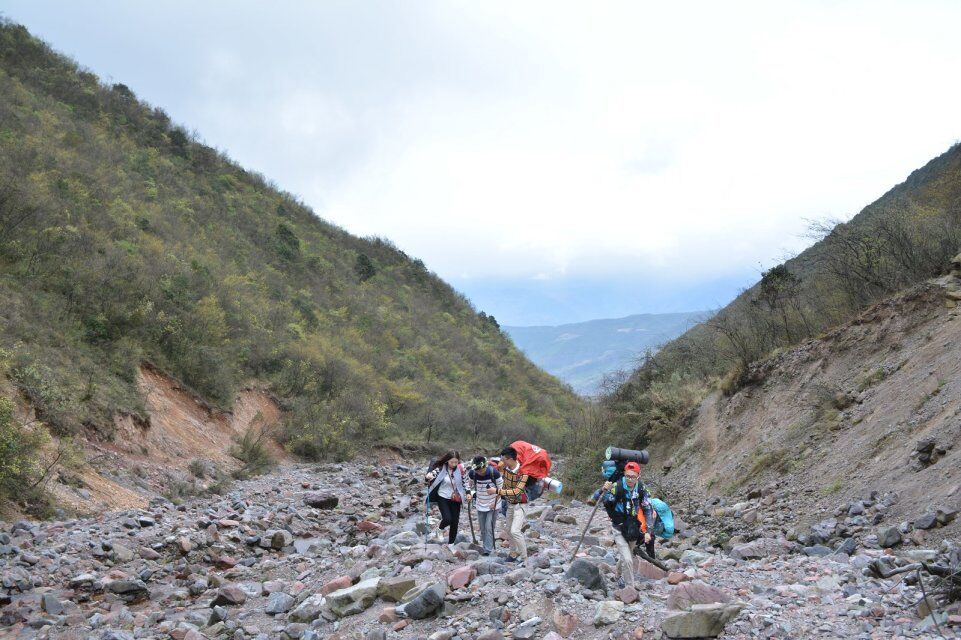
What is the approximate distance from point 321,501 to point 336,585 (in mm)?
8725

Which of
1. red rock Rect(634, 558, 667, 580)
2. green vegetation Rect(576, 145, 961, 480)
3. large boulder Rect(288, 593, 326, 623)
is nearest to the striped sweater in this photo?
red rock Rect(634, 558, 667, 580)

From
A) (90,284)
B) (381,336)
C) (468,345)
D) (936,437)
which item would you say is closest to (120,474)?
(90,284)

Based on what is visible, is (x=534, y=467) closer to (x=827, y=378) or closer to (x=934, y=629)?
(x=934, y=629)

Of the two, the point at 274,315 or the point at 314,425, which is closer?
the point at 314,425

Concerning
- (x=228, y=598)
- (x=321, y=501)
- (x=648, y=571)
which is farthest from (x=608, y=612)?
(x=321, y=501)

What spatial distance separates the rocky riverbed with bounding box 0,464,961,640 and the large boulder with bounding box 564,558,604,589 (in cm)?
1

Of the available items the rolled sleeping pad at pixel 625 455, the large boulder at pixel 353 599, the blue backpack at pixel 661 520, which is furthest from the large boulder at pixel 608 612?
the large boulder at pixel 353 599

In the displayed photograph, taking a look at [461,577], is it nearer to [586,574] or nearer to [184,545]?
[586,574]

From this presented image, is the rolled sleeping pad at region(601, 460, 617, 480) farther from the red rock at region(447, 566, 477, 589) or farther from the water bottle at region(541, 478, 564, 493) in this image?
the red rock at region(447, 566, 477, 589)

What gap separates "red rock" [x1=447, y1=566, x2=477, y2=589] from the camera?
639 centimetres

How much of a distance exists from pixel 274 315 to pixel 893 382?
24793 millimetres

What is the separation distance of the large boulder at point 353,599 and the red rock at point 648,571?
9.91 feet

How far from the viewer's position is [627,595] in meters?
5.69

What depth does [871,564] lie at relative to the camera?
583 cm
